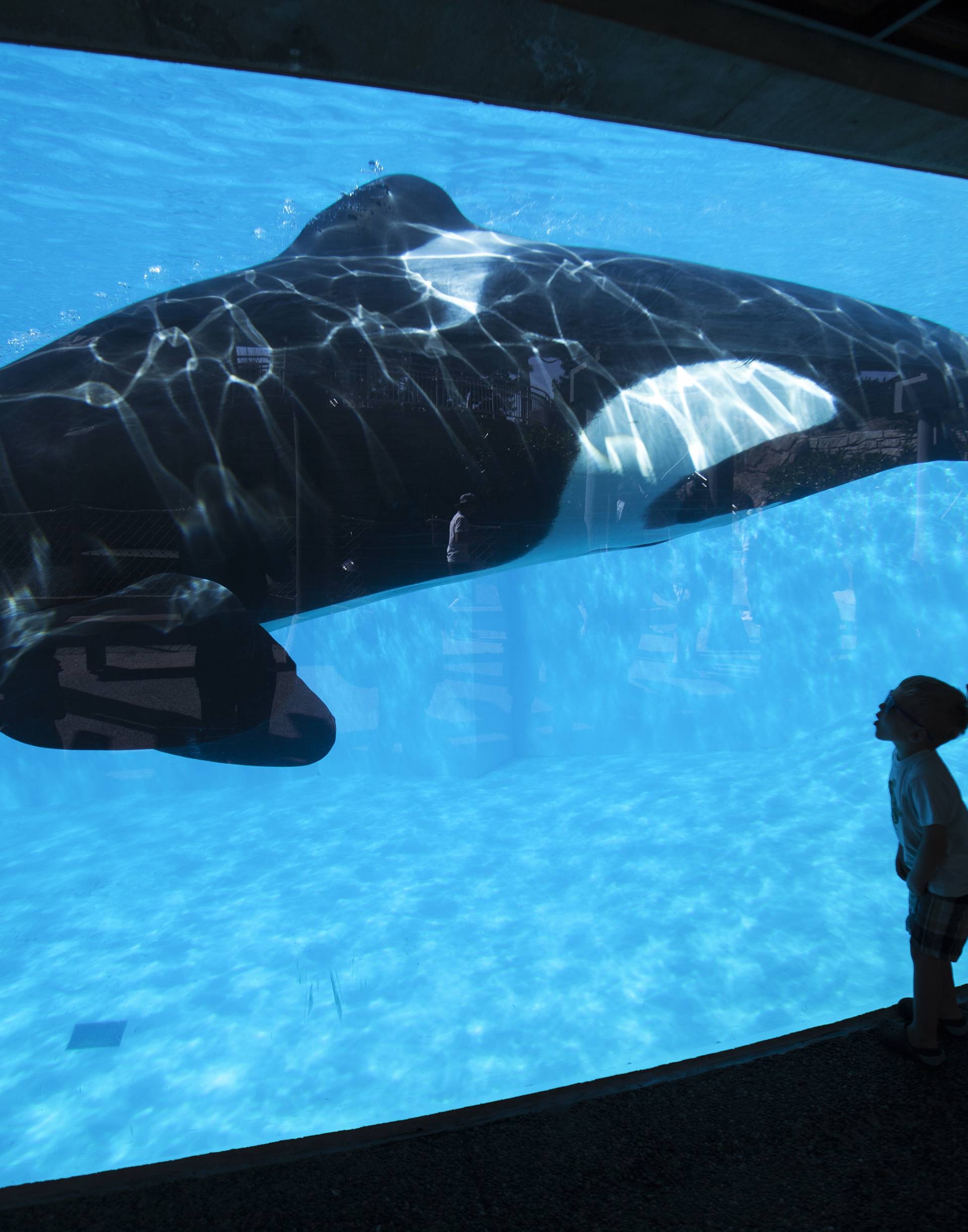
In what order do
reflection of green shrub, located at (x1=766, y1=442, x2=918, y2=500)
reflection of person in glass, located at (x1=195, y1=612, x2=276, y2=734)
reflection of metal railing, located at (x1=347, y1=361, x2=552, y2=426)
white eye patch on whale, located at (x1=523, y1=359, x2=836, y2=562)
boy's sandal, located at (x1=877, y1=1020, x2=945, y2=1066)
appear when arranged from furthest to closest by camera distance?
reflection of green shrub, located at (x1=766, y1=442, x2=918, y2=500) → white eye patch on whale, located at (x1=523, y1=359, x2=836, y2=562) → reflection of metal railing, located at (x1=347, y1=361, x2=552, y2=426) → reflection of person in glass, located at (x1=195, y1=612, x2=276, y2=734) → boy's sandal, located at (x1=877, y1=1020, x2=945, y2=1066)

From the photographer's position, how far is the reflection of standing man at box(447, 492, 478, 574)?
5.54 meters

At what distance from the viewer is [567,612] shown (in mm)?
13664

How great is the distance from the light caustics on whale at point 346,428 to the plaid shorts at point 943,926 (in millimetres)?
3660

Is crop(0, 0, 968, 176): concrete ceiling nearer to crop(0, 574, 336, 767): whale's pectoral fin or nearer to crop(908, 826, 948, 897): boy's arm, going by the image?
crop(908, 826, 948, 897): boy's arm

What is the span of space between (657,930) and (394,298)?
6593mm

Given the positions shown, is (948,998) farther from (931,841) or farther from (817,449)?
(817,449)

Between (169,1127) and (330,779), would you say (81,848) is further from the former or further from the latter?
(169,1127)

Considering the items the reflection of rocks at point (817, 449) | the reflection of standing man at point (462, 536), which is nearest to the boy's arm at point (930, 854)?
the reflection of standing man at point (462, 536)

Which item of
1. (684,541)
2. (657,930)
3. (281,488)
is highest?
(281,488)

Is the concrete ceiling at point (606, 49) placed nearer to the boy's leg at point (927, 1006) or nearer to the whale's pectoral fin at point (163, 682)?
the whale's pectoral fin at point (163, 682)

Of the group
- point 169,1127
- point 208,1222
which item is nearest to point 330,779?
point 169,1127

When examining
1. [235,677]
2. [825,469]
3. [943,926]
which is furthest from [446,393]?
[943,926]

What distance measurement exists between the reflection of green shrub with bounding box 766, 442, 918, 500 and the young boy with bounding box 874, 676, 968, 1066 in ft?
13.6

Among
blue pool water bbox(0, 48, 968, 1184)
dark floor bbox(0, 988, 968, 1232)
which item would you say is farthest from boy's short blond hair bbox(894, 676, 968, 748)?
blue pool water bbox(0, 48, 968, 1184)
